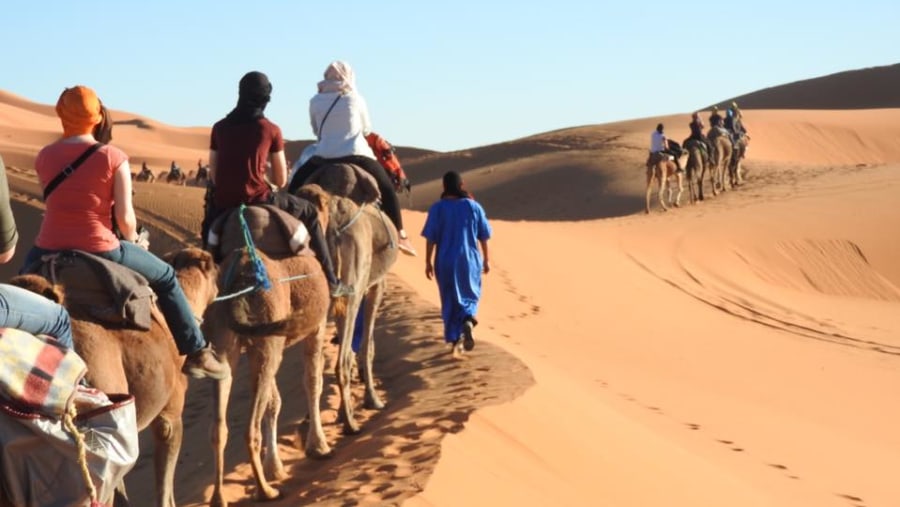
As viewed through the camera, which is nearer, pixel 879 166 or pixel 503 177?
pixel 879 166

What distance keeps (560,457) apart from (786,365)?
8.98 metres

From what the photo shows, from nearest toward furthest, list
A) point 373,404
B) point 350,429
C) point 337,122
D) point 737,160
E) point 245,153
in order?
point 245,153 < point 350,429 < point 337,122 < point 373,404 < point 737,160

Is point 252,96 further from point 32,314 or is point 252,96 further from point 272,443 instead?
point 32,314

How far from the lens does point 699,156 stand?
34.6 m

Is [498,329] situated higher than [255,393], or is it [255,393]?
[255,393]

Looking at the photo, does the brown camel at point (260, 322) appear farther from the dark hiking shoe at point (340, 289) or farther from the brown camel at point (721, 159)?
the brown camel at point (721, 159)

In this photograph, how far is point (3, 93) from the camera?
14825 centimetres

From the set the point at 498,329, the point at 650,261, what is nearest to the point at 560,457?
the point at 498,329

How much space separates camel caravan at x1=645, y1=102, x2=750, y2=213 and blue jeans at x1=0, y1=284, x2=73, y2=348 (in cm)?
2864

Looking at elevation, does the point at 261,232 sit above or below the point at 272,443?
above

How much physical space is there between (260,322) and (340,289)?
1.83 m

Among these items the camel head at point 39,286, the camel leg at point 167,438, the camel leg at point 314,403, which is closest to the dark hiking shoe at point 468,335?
the camel leg at point 314,403

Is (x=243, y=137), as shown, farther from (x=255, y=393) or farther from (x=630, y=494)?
(x=630, y=494)

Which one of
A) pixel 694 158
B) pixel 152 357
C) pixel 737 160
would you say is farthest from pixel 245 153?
pixel 737 160
